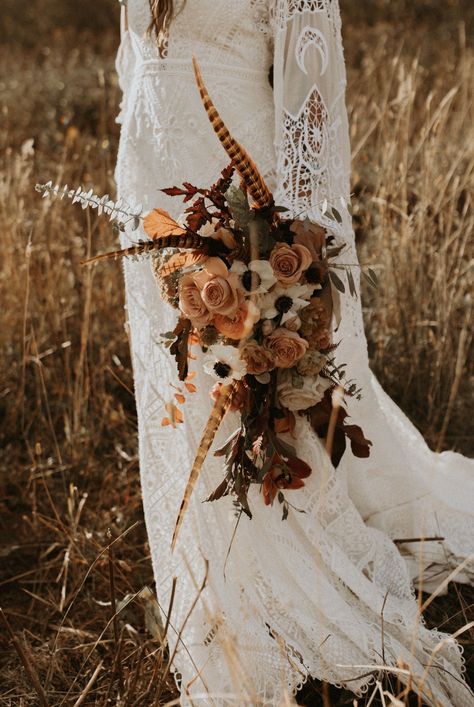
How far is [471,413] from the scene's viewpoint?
9.93ft

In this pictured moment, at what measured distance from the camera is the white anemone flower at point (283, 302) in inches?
59.1

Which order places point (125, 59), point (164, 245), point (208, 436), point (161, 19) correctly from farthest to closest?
point (125, 59) → point (161, 19) → point (208, 436) → point (164, 245)

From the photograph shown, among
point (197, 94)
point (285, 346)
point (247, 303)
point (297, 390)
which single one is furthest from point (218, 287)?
point (197, 94)

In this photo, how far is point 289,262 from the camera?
1.46 m

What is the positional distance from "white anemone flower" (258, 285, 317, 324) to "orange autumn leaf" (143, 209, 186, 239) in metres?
0.23

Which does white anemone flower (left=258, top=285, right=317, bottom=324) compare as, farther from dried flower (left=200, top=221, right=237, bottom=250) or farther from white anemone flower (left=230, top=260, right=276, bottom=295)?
dried flower (left=200, top=221, right=237, bottom=250)

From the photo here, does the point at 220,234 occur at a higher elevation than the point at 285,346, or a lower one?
higher

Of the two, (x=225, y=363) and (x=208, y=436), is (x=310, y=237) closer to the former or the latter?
(x=225, y=363)

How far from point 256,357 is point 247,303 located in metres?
0.11

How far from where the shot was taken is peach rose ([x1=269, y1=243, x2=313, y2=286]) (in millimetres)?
1465

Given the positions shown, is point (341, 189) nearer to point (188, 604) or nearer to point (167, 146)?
point (167, 146)

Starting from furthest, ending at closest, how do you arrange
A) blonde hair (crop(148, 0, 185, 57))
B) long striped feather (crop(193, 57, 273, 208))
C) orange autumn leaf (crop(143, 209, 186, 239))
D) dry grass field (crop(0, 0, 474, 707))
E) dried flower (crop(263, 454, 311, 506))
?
dry grass field (crop(0, 0, 474, 707))
blonde hair (crop(148, 0, 185, 57))
dried flower (crop(263, 454, 311, 506))
orange autumn leaf (crop(143, 209, 186, 239))
long striped feather (crop(193, 57, 273, 208))

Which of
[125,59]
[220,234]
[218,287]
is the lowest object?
[218,287]

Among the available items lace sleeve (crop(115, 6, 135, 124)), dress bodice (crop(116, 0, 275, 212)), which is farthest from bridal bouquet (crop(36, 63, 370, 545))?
lace sleeve (crop(115, 6, 135, 124))
